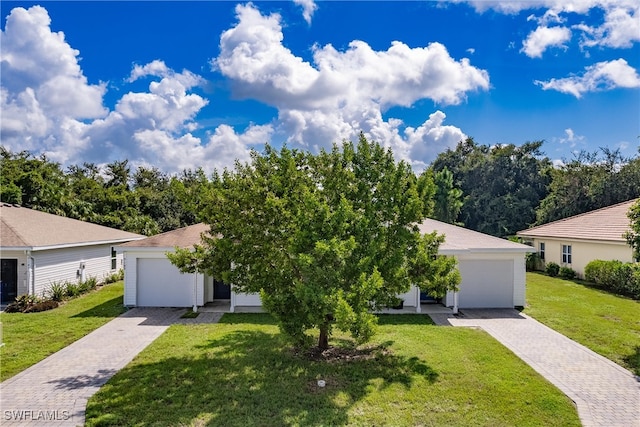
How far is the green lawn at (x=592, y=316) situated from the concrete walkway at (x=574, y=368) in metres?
0.52

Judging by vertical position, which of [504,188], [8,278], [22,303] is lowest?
[22,303]

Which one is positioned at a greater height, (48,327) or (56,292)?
(56,292)

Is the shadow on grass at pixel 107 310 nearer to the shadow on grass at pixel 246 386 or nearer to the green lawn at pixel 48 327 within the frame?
the green lawn at pixel 48 327

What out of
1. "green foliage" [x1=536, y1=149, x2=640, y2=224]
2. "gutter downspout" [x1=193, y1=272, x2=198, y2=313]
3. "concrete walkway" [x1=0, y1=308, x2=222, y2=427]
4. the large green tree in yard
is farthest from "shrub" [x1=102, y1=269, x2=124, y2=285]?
"green foliage" [x1=536, y1=149, x2=640, y2=224]

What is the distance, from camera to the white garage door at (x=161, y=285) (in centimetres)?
1574

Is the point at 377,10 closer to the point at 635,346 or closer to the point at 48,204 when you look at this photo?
the point at 635,346

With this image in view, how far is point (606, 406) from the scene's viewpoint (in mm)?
7375

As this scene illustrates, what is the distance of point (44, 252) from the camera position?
52.9 feet

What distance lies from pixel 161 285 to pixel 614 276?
21460mm

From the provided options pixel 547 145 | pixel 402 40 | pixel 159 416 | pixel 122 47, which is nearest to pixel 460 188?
pixel 547 145

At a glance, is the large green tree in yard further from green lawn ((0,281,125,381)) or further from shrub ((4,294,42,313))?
shrub ((4,294,42,313))

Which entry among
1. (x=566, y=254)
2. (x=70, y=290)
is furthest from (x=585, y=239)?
(x=70, y=290)

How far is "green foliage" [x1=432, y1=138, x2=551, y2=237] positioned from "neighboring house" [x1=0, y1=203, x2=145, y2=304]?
111ft

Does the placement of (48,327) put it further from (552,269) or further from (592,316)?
(552,269)
